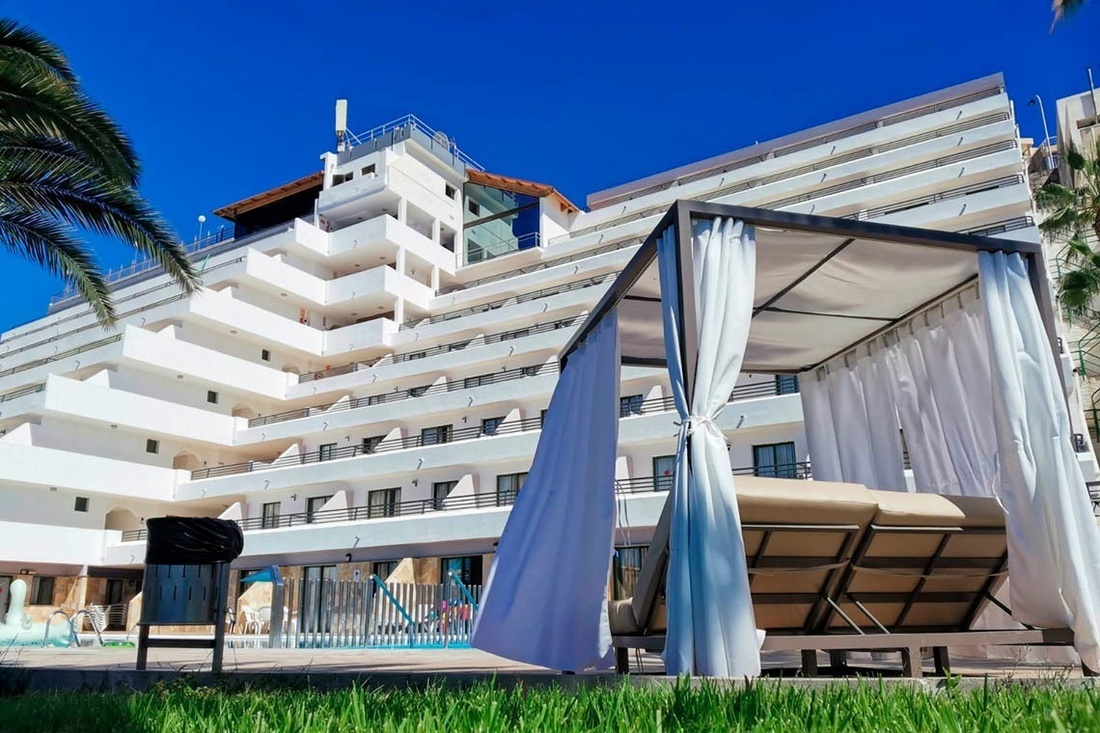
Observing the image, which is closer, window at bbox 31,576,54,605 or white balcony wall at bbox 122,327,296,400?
window at bbox 31,576,54,605

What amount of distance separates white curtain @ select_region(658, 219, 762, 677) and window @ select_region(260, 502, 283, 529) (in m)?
30.8

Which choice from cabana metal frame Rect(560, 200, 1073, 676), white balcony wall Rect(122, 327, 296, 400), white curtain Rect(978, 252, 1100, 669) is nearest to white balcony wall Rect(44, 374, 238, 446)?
white balcony wall Rect(122, 327, 296, 400)

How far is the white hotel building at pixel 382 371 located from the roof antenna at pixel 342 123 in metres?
1.30

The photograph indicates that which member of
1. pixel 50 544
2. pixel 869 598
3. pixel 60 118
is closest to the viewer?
pixel 869 598

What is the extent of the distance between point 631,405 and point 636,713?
2666 centimetres

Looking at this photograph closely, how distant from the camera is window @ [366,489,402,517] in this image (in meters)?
31.5

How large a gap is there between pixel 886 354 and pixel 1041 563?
3.21 meters

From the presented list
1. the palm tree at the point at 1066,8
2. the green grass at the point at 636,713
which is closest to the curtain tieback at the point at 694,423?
the green grass at the point at 636,713

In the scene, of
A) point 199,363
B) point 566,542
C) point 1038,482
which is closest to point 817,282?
point 1038,482

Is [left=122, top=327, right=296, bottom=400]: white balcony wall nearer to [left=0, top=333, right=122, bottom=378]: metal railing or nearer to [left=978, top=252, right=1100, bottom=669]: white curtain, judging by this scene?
A: [left=0, top=333, right=122, bottom=378]: metal railing

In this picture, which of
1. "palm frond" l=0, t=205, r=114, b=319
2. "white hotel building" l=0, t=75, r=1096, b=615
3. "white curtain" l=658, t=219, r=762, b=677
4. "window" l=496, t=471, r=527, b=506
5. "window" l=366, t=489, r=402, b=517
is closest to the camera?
"white curtain" l=658, t=219, r=762, b=677

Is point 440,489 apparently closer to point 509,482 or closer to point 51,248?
point 509,482

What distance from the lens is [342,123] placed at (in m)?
47.9

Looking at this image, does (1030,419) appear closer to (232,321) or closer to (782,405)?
(782,405)
